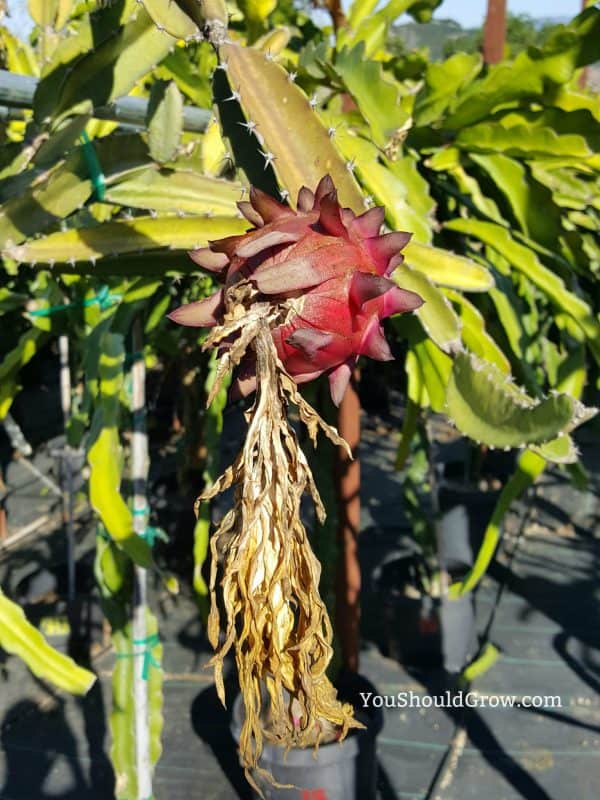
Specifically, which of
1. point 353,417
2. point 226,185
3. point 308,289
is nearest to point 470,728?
point 353,417

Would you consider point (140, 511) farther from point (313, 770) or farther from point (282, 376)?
point (282, 376)

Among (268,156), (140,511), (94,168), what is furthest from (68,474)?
(268,156)

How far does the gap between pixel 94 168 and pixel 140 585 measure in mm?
595

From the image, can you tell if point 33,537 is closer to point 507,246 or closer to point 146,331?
point 146,331

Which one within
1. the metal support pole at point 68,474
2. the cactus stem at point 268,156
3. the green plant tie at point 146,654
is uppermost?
the cactus stem at point 268,156

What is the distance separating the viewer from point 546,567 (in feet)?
8.76

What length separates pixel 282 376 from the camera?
0.36 m

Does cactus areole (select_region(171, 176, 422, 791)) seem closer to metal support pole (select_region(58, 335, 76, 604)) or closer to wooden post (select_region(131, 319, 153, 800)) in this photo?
wooden post (select_region(131, 319, 153, 800))

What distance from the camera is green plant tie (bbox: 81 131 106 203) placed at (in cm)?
87

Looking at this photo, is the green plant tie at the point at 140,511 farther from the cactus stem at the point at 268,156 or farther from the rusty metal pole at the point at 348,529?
the cactus stem at the point at 268,156

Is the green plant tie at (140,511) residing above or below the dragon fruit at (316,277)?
below

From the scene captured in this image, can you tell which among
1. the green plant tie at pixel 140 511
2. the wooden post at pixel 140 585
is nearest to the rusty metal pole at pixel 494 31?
the wooden post at pixel 140 585

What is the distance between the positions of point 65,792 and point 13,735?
26 cm

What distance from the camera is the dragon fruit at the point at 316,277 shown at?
1.23 ft
